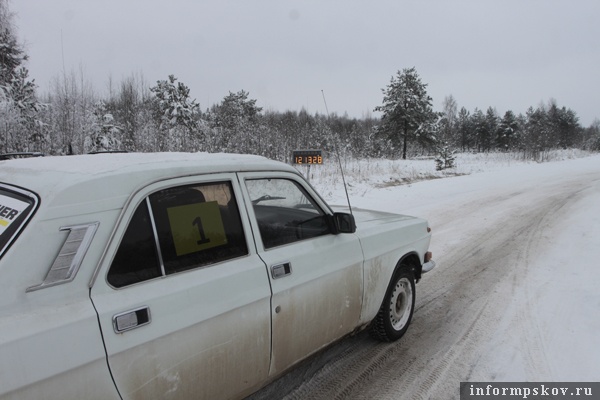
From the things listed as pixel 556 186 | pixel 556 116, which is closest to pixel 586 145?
pixel 556 116

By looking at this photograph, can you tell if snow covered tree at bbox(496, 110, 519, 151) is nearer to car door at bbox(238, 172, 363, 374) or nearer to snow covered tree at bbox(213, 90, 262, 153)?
snow covered tree at bbox(213, 90, 262, 153)

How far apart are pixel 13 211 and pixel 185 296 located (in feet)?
2.93

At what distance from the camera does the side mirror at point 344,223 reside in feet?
9.29

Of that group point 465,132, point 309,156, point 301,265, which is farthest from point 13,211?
point 465,132

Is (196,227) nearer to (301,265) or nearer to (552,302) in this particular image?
(301,265)

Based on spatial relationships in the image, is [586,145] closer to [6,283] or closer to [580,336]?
[580,336]

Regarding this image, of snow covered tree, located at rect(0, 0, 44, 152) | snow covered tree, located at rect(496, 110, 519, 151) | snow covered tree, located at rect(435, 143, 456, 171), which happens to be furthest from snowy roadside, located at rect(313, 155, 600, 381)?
snow covered tree, located at rect(496, 110, 519, 151)

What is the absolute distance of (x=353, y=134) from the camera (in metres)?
65.9

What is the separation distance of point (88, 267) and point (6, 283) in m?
0.29

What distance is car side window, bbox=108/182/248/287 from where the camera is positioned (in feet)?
5.87

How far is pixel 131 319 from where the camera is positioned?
1665 millimetres

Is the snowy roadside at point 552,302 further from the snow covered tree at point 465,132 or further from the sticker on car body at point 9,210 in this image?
the snow covered tree at point 465,132

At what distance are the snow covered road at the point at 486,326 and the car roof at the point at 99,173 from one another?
194cm

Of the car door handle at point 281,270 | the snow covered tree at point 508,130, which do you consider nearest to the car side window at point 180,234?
the car door handle at point 281,270
